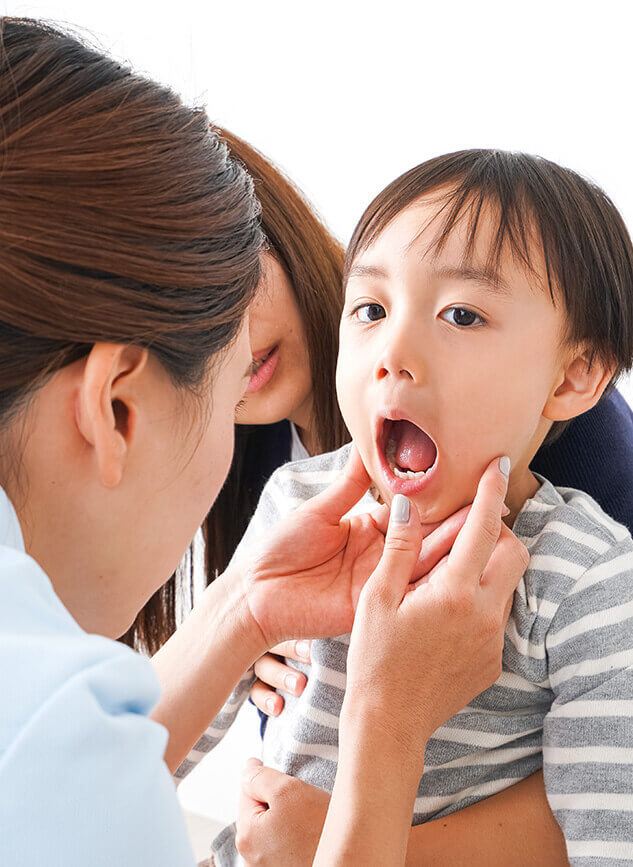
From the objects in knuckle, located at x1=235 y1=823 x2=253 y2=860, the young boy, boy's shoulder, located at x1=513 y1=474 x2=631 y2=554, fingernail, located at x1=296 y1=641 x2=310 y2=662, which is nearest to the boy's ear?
the young boy

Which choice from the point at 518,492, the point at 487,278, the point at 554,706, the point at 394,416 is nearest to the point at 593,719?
the point at 554,706

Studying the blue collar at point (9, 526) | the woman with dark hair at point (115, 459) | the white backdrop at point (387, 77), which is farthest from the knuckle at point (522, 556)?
the white backdrop at point (387, 77)

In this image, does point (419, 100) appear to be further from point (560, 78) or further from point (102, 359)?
point (102, 359)

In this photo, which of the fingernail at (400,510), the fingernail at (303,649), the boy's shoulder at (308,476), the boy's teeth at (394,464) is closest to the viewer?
the fingernail at (400,510)

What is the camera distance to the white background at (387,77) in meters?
1.98

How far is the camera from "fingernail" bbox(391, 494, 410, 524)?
3.43 ft

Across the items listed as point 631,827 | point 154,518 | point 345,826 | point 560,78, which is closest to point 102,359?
point 154,518

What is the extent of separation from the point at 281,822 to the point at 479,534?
431 mm

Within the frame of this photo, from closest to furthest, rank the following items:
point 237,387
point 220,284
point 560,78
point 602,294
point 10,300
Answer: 1. point 10,300
2. point 220,284
3. point 237,387
4. point 602,294
5. point 560,78

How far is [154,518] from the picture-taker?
2.86ft

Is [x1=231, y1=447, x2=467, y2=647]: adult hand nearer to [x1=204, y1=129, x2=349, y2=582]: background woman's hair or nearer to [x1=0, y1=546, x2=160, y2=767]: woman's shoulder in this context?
[x1=204, y1=129, x2=349, y2=582]: background woman's hair

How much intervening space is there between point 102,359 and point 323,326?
0.82 meters

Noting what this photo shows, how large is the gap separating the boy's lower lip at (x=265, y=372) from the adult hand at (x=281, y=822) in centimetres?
64

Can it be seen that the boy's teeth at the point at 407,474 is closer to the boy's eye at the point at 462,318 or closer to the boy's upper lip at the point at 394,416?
the boy's upper lip at the point at 394,416
